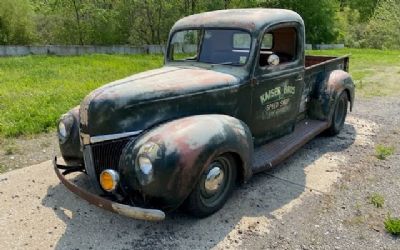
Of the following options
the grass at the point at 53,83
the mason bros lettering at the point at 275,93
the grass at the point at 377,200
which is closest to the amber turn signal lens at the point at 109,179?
the mason bros lettering at the point at 275,93

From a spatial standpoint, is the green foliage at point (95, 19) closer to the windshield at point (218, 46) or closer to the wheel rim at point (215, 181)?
the windshield at point (218, 46)

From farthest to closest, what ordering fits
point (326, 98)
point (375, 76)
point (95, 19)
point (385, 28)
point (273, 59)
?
point (385, 28), point (95, 19), point (375, 76), point (326, 98), point (273, 59)

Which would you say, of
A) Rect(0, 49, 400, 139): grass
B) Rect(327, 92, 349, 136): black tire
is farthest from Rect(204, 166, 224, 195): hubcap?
Rect(0, 49, 400, 139): grass

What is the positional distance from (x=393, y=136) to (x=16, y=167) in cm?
558

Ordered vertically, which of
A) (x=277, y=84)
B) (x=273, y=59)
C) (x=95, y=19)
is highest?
(x=95, y=19)

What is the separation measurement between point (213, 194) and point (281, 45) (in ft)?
8.08

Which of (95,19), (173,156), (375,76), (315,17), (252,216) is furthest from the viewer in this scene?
(315,17)

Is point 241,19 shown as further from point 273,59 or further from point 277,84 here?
point 277,84

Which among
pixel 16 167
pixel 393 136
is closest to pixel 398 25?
pixel 393 136

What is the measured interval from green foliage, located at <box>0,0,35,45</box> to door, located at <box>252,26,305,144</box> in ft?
45.4

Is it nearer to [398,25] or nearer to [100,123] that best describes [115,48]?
[100,123]

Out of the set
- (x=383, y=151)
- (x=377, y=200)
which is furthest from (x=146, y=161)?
(x=383, y=151)

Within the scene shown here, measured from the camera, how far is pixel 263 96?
4.80 meters

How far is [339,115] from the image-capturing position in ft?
21.6
